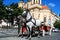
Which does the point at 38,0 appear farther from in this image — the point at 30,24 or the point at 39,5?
the point at 30,24

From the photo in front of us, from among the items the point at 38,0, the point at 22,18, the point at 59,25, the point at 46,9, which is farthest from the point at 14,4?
the point at 22,18

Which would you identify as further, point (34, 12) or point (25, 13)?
point (34, 12)

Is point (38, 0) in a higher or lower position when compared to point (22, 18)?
higher

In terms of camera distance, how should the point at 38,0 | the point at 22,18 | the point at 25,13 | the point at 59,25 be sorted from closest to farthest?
the point at 25,13 → the point at 22,18 → the point at 59,25 → the point at 38,0

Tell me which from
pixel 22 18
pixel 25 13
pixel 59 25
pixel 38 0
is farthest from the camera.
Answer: pixel 38 0

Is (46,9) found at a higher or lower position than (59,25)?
higher

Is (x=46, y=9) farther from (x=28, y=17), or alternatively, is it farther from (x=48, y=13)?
(x=28, y=17)

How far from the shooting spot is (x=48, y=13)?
140 metres

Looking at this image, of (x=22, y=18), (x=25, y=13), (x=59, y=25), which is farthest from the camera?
(x=59, y=25)

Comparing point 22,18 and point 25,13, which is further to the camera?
point 22,18

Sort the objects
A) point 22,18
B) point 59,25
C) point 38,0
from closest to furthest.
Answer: point 22,18 → point 59,25 → point 38,0

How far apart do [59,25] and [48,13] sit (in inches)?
1375

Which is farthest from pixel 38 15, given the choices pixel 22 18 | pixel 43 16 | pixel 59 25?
pixel 22 18

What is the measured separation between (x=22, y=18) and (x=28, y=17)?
1313 millimetres
